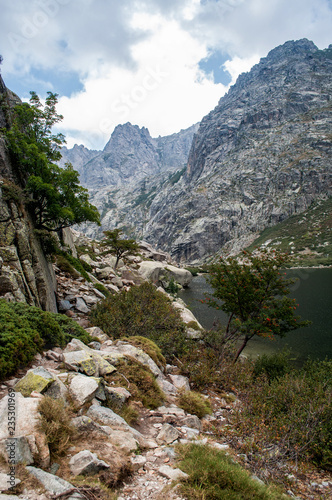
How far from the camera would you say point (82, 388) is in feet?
18.0

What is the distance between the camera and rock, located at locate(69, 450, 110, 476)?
377cm

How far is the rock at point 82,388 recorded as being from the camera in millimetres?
5281

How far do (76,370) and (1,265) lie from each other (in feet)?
19.1

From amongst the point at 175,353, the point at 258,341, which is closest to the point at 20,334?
the point at 175,353

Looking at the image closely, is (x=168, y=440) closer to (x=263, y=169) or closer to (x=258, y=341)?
(x=258, y=341)

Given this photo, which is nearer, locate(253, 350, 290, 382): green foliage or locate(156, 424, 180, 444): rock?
locate(156, 424, 180, 444): rock

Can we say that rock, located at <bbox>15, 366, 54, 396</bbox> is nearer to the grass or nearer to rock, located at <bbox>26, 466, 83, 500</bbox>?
rock, located at <bbox>26, 466, 83, 500</bbox>

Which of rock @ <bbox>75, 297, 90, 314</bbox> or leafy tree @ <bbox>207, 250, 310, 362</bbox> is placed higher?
rock @ <bbox>75, 297, 90, 314</bbox>

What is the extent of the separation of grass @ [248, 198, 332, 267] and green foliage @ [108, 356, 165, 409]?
105701mm

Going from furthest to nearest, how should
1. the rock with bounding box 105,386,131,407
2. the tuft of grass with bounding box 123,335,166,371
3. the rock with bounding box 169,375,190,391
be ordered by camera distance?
the tuft of grass with bounding box 123,335,166,371 < the rock with bounding box 169,375,190,391 < the rock with bounding box 105,386,131,407

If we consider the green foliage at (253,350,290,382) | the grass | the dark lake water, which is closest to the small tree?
the dark lake water

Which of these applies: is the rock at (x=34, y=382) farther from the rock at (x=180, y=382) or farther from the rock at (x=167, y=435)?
the rock at (x=180, y=382)

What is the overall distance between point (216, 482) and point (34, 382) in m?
3.89

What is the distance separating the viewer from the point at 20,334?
6352 mm
